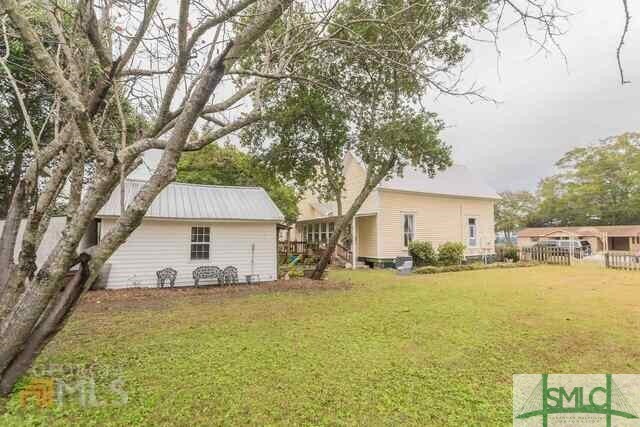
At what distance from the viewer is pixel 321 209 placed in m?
21.2

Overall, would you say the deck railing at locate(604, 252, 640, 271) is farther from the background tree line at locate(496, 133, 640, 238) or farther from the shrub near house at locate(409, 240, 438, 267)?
the background tree line at locate(496, 133, 640, 238)

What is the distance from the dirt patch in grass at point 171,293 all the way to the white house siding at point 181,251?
0.54m

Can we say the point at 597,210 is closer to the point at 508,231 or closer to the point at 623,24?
the point at 508,231

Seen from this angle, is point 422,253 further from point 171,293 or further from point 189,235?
point 171,293

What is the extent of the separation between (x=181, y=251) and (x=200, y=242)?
27.6 inches

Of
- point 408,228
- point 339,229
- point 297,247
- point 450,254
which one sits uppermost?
point 408,228

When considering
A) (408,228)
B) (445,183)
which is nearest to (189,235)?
(408,228)

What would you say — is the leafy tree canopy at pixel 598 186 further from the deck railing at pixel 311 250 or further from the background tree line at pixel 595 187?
the deck railing at pixel 311 250

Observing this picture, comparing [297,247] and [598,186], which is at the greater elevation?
[598,186]

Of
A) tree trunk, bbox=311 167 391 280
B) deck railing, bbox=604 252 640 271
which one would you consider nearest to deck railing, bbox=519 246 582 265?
deck railing, bbox=604 252 640 271

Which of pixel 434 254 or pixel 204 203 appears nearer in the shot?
pixel 204 203

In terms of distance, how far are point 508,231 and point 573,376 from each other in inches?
2017

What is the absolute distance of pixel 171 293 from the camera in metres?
9.57

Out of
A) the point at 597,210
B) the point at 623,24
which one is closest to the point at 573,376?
the point at 623,24
